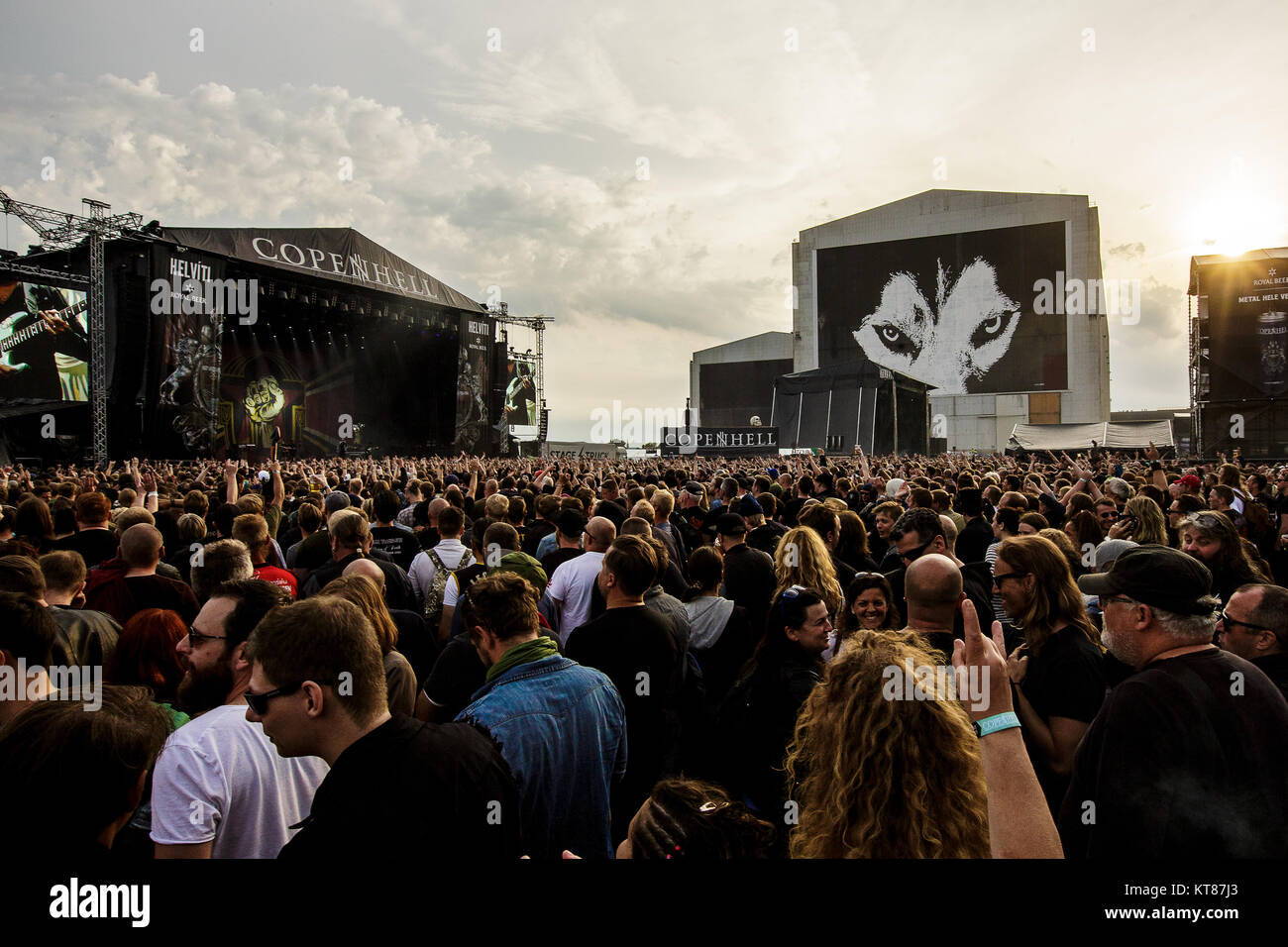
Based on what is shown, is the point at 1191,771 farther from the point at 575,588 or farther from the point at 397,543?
the point at 397,543

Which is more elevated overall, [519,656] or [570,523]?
[570,523]

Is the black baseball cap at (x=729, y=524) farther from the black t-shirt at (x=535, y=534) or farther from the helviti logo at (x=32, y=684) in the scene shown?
the helviti logo at (x=32, y=684)

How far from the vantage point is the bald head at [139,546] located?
13.5 feet

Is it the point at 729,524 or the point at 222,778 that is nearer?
the point at 222,778

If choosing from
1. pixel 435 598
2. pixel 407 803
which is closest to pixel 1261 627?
pixel 407 803

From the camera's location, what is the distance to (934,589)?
3131 millimetres

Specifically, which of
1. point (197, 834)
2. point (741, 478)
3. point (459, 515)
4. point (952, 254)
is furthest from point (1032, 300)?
point (197, 834)

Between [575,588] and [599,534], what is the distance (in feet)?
1.27

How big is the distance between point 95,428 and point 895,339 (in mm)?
44244

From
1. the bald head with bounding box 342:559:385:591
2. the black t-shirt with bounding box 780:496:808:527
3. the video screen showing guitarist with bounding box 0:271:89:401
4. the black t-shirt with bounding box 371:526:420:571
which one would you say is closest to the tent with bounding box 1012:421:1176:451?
the black t-shirt with bounding box 780:496:808:527

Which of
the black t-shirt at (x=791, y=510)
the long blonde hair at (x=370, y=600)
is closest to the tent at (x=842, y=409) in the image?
the black t-shirt at (x=791, y=510)

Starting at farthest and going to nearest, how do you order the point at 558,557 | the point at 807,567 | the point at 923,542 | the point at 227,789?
the point at 558,557
the point at 923,542
the point at 807,567
the point at 227,789
